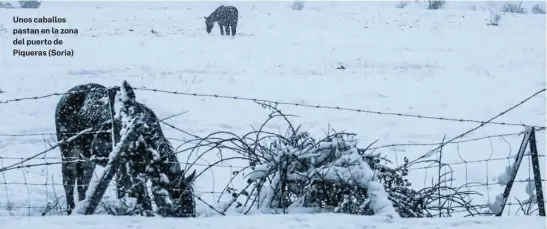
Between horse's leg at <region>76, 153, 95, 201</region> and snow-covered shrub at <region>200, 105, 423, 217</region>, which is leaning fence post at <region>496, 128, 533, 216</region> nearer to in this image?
snow-covered shrub at <region>200, 105, 423, 217</region>

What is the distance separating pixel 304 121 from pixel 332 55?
8414 millimetres

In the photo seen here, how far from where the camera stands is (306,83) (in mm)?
13180

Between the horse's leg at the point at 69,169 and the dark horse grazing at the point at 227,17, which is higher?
the dark horse grazing at the point at 227,17

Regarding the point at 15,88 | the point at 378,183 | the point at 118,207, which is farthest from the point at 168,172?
the point at 15,88

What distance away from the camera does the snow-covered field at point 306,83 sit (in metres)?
7.07

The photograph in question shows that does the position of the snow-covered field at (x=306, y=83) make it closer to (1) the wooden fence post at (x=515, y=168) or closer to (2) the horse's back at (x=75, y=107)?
(1) the wooden fence post at (x=515, y=168)

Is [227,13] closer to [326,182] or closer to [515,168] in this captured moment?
[326,182]

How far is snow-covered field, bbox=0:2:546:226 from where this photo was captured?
23.2ft

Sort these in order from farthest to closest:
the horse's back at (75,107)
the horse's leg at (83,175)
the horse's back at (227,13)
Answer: the horse's back at (227,13)
the horse's leg at (83,175)
the horse's back at (75,107)

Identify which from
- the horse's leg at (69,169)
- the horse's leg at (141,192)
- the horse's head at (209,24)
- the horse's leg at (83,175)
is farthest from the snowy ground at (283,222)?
the horse's head at (209,24)

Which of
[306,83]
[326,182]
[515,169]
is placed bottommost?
[306,83]

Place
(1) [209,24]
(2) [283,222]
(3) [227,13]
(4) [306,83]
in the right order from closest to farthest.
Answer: (2) [283,222] → (4) [306,83] → (3) [227,13] → (1) [209,24]

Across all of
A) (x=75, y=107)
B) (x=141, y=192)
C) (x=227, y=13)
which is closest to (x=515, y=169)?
(x=141, y=192)

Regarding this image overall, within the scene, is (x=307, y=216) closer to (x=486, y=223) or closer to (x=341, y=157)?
(x=341, y=157)
